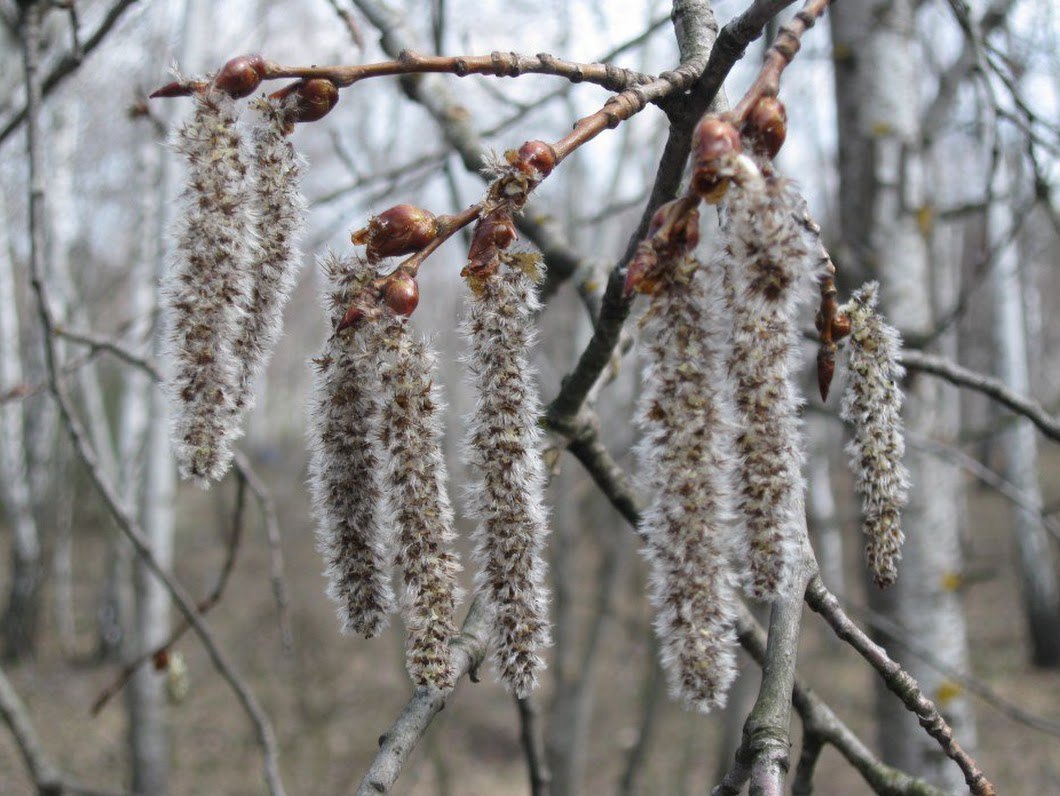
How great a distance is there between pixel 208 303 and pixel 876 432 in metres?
0.69

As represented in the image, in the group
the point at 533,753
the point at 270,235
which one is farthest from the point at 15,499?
the point at 270,235

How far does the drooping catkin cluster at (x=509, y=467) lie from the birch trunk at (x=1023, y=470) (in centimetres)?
913

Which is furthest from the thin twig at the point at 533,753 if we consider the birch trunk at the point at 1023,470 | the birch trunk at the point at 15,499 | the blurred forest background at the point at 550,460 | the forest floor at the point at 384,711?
the birch trunk at the point at 15,499

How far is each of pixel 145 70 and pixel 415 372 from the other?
1107cm

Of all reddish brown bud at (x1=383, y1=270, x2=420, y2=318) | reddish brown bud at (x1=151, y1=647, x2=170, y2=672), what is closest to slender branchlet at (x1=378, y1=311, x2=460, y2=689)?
reddish brown bud at (x1=383, y1=270, x2=420, y2=318)

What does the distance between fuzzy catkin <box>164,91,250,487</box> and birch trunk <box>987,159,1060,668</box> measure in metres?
9.25

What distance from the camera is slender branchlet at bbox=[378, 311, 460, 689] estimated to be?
0.90m

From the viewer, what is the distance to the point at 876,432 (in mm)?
954

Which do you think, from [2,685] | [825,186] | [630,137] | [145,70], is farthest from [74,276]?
[825,186]

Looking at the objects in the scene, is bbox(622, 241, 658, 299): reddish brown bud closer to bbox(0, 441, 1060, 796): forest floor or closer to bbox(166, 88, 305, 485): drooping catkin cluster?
bbox(166, 88, 305, 485): drooping catkin cluster

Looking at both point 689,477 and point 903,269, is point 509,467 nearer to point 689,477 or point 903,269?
point 689,477

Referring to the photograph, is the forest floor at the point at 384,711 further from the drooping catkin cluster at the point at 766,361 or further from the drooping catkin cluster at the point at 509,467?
the drooping catkin cluster at the point at 766,361

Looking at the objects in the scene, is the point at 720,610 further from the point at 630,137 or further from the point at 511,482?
the point at 630,137

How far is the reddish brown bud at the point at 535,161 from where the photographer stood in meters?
0.85
